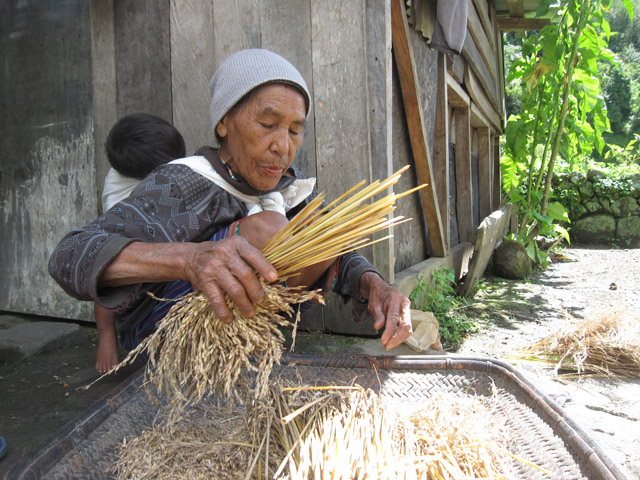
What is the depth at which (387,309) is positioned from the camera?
1.67 meters

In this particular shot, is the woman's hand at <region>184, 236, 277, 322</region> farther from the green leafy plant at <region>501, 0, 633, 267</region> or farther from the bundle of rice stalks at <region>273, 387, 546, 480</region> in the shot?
the green leafy plant at <region>501, 0, 633, 267</region>

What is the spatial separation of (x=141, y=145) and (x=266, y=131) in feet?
2.91

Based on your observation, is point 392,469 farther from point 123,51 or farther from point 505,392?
point 123,51

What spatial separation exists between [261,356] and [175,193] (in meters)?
0.72

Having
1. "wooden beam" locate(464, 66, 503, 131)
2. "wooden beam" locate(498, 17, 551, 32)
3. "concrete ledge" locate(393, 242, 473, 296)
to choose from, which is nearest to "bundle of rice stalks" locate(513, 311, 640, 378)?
"concrete ledge" locate(393, 242, 473, 296)

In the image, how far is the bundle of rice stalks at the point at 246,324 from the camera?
47.2 inches

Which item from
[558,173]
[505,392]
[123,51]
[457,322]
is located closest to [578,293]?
[457,322]

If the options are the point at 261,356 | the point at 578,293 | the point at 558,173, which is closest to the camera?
the point at 261,356

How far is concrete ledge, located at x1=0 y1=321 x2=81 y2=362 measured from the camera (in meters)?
2.62

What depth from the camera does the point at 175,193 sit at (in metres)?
1.63

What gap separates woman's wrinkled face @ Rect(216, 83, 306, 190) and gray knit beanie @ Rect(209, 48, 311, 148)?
0.12ft

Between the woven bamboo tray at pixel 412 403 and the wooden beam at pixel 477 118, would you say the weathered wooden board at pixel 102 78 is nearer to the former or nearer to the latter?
the woven bamboo tray at pixel 412 403

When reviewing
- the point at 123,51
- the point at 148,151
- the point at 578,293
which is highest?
the point at 123,51

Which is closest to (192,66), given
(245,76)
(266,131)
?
(245,76)
